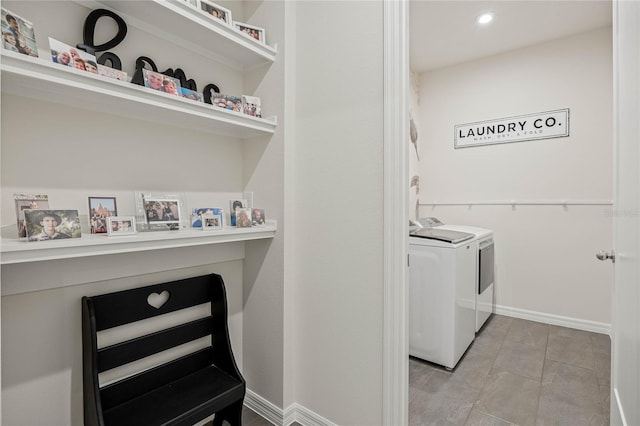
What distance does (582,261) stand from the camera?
288 centimetres

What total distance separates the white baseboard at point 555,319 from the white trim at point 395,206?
241 cm

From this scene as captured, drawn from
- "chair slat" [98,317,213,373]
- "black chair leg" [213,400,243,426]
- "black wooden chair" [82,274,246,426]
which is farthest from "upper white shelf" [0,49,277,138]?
"black chair leg" [213,400,243,426]

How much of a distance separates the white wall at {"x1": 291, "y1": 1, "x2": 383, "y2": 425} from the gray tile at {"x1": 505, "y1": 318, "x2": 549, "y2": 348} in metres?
1.91

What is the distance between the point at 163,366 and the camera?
1.49 meters

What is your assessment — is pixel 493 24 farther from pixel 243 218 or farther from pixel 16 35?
pixel 16 35

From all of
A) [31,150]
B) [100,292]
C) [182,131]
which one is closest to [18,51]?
[31,150]

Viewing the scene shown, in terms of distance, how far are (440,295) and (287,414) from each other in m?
1.22

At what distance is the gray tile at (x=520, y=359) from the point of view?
2.18 metres

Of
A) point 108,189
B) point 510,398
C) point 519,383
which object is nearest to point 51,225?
point 108,189

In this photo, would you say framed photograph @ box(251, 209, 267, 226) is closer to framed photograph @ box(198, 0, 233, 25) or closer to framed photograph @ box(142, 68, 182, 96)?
framed photograph @ box(142, 68, 182, 96)

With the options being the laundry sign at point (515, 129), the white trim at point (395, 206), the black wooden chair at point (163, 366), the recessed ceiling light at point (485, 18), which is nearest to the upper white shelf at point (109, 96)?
the white trim at point (395, 206)

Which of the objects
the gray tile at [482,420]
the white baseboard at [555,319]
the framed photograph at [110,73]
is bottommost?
the gray tile at [482,420]

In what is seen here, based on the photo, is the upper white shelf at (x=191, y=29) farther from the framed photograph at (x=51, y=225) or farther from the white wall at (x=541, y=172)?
the white wall at (x=541, y=172)

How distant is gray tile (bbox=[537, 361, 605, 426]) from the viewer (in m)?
1.71
